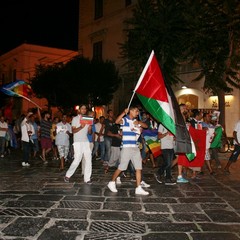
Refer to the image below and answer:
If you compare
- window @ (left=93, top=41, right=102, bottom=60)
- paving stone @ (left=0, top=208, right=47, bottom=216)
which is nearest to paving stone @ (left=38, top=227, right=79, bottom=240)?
paving stone @ (left=0, top=208, right=47, bottom=216)

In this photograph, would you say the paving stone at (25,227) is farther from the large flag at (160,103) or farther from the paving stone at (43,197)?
the large flag at (160,103)

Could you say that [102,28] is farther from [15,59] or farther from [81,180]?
[81,180]

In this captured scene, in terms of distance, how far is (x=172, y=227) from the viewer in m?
5.22

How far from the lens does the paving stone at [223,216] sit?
A: 18.4 feet

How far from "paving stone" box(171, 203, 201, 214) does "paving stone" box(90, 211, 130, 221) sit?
958 millimetres

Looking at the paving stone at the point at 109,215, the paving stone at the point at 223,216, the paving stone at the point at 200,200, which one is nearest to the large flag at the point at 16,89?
the paving stone at the point at 200,200

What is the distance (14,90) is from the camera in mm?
14312

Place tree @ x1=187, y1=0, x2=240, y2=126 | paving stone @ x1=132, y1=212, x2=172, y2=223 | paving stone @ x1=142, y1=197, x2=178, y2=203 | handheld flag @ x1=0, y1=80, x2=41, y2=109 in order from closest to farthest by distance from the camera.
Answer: paving stone @ x1=132, y1=212, x2=172, y2=223, paving stone @ x1=142, y1=197, x2=178, y2=203, handheld flag @ x1=0, y1=80, x2=41, y2=109, tree @ x1=187, y1=0, x2=240, y2=126

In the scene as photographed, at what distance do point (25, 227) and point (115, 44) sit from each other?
83.1ft

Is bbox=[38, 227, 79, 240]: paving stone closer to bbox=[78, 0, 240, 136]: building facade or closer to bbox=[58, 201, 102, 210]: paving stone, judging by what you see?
bbox=[58, 201, 102, 210]: paving stone

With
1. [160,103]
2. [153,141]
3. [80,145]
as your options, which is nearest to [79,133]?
[80,145]

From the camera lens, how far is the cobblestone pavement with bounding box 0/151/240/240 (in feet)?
16.2

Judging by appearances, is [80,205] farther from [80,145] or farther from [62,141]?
[62,141]

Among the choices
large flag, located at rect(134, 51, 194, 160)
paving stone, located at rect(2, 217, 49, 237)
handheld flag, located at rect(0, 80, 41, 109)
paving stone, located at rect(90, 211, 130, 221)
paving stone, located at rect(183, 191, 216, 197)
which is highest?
handheld flag, located at rect(0, 80, 41, 109)
